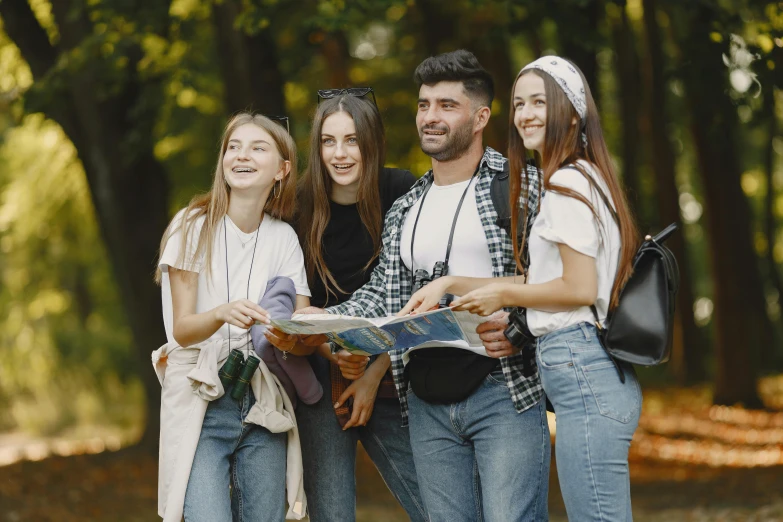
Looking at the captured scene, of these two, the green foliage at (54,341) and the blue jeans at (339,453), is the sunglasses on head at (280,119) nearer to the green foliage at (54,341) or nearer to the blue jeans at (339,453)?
the blue jeans at (339,453)

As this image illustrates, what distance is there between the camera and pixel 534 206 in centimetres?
400

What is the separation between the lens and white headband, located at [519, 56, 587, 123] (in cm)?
358

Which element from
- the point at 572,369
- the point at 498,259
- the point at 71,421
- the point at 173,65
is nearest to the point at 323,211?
the point at 498,259

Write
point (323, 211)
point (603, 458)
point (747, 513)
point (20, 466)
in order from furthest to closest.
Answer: point (20, 466) < point (747, 513) < point (323, 211) < point (603, 458)

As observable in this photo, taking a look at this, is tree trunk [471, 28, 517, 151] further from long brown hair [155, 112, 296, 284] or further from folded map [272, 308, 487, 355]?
folded map [272, 308, 487, 355]

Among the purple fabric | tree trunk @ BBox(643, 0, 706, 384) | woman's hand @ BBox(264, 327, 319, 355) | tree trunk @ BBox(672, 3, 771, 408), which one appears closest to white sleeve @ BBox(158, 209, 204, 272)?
the purple fabric

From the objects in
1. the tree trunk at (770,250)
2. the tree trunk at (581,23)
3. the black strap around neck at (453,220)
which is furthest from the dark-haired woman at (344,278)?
the tree trunk at (770,250)

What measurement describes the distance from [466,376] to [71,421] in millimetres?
16797

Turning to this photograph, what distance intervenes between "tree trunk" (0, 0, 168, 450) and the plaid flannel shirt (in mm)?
6498

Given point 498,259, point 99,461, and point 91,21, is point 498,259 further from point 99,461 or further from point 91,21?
point 99,461

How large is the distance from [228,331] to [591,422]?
5.15 feet

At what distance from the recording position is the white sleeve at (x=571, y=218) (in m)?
3.43

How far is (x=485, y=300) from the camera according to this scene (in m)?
3.57

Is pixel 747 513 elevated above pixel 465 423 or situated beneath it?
situated beneath
